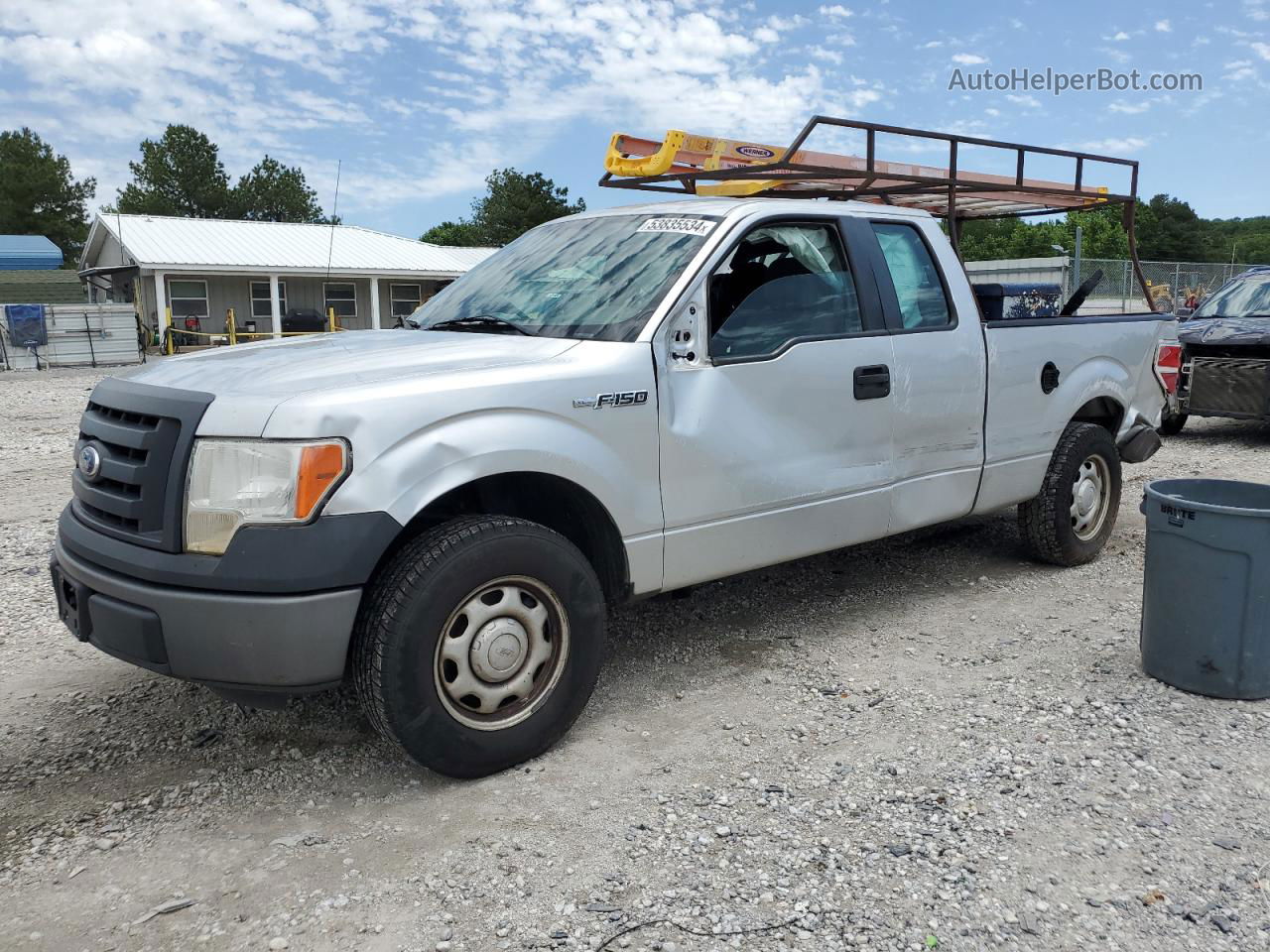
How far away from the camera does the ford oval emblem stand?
11.1 feet

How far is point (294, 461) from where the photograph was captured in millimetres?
2994

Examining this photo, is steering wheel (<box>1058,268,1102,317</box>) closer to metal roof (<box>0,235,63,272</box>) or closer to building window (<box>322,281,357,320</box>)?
building window (<box>322,281,357,320</box>)

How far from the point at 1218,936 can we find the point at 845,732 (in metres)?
1.39

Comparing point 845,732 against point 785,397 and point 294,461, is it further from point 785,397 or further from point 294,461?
point 294,461

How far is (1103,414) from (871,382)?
2.38 metres

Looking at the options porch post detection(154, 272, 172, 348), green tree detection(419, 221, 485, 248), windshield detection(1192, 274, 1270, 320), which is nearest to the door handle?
windshield detection(1192, 274, 1270, 320)

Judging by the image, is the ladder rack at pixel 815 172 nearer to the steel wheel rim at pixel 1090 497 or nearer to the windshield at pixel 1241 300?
the steel wheel rim at pixel 1090 497

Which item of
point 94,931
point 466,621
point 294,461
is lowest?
point 94,931

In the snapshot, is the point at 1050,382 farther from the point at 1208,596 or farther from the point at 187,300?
the point at 187,300

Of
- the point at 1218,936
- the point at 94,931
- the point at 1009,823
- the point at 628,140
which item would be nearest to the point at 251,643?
the point at 94,931

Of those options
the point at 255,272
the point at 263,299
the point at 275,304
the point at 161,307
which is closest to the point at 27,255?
the point at 263,299

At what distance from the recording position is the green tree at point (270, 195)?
65.2 m

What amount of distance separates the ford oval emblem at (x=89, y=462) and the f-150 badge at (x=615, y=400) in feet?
5.10

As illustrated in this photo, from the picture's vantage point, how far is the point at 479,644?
3.34 m
